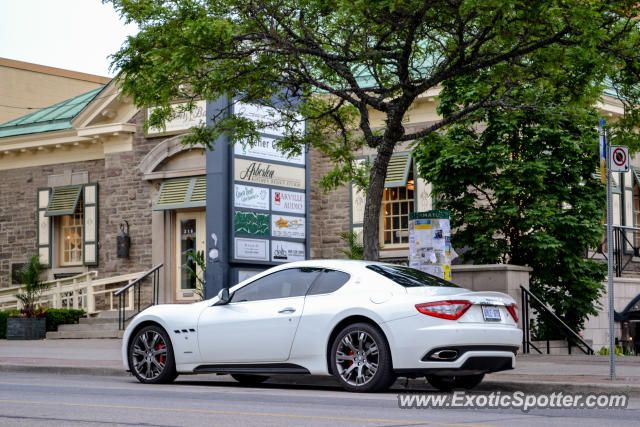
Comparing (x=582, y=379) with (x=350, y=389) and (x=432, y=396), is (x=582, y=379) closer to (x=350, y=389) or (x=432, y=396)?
(x=432, y=396)

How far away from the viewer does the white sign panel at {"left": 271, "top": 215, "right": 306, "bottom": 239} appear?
2000 cm

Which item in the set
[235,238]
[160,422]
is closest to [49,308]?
[235,238]

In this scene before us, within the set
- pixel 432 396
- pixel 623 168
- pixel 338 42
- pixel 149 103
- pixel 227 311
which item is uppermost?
pixel 338 42

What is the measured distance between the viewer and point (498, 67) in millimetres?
14234

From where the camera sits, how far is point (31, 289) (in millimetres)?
25219

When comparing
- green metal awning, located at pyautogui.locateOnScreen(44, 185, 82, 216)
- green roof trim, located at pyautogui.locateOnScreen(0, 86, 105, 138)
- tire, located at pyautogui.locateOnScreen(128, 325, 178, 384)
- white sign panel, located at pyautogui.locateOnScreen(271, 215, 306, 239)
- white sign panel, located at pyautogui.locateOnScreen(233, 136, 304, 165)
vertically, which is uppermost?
green roof trim, located at pyautogui.locateOnScreen(0, 86, 105, 138)

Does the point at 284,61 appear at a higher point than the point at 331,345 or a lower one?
higher

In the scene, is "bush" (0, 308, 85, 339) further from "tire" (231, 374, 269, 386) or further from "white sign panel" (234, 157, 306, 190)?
"tire" (231, 374, 269, 386)

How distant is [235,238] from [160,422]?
11.6m

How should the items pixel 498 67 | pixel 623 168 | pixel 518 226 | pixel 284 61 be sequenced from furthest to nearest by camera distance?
pixel 518 226, pixel 284 61, pixel 498 67, pixel 623 168

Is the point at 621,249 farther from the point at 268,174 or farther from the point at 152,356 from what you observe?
the point at 152,356

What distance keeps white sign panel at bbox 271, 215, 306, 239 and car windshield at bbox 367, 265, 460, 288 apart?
347 inches

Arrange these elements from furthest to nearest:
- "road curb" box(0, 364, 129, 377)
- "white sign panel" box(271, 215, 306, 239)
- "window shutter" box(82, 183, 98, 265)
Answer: "window shutter" box(82, 183, 98, 265), "white sign panel" box(271, 215, 306, 239), "road curb" box(0, 364, 129, 377)
